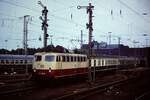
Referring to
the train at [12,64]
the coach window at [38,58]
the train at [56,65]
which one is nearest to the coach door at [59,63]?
the train at [56,65]

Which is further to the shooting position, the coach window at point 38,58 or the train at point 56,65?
the coach window at point 38,58

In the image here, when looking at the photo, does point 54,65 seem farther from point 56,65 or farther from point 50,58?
point 50,58

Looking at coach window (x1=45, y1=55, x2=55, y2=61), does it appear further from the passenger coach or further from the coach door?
the coach door

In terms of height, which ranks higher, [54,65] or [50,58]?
[50,58]

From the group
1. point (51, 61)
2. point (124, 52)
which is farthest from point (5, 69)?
point (124, 52)

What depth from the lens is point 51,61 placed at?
20859 millimetres

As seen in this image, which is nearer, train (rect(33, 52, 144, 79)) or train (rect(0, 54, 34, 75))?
train (rect(33, 52, 144, 79))

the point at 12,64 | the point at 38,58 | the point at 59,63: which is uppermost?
the point at 38,58

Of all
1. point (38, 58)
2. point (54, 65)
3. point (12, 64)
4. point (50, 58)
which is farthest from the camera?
point (12, 64)

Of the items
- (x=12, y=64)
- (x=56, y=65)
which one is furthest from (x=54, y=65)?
(x=12, y=64)

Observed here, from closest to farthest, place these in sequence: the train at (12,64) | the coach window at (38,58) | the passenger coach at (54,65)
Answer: the passenger coach at (54,65)
the coach window at (38,58)
the train at (12,64)

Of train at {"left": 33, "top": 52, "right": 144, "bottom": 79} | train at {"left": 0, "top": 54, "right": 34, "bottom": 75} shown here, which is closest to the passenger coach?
train at {"left": 33, "top": 52, "right": 144, "bottom": 79}

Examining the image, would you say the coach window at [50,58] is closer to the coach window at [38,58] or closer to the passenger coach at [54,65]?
the passenger coach at [54,65]

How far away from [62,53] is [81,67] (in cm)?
493
